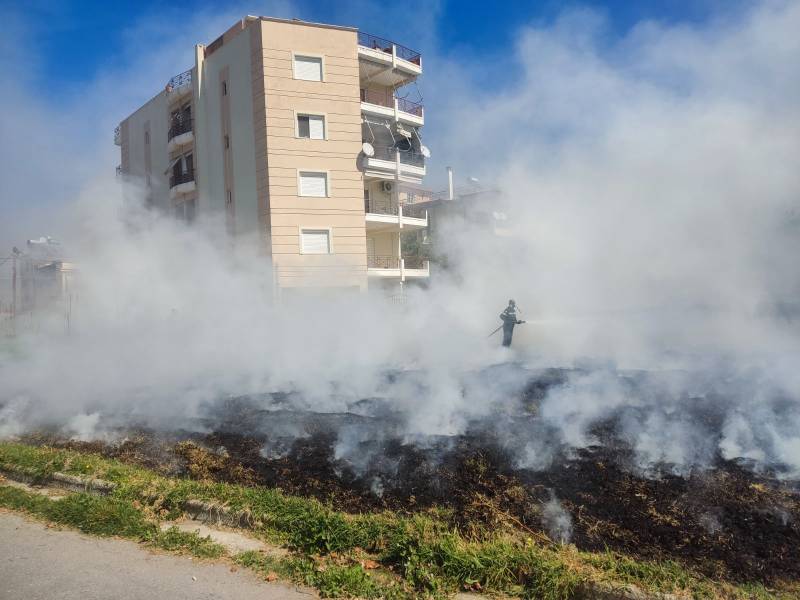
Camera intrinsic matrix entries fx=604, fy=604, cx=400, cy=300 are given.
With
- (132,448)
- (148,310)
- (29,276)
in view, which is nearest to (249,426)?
(132,448)

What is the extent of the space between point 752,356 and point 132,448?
9.58 m

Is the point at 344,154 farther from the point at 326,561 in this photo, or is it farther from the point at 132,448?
the point at 326,561

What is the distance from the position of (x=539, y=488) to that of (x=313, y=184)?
67.5ft

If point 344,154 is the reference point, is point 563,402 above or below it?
below

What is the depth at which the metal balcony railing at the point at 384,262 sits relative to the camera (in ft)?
88.0

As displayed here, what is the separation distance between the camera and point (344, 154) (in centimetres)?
2441

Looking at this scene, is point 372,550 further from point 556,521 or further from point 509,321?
point 509,321

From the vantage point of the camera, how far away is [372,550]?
4.18 meters

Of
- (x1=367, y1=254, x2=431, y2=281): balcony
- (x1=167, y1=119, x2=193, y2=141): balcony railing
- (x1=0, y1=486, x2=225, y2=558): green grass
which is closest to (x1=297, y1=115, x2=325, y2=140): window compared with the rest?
(x1=367, y1=254, x2=431, y2=281): balcony

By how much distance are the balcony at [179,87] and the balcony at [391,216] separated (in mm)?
9321

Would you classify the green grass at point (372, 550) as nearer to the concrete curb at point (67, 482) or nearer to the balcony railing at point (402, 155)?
the concrete curb at point (67, 482)

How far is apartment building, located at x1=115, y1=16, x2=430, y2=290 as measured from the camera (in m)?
23.1

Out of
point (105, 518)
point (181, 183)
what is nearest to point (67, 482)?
point (105, 518)

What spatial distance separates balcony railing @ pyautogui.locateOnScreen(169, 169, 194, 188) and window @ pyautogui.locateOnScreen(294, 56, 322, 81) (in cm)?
676
